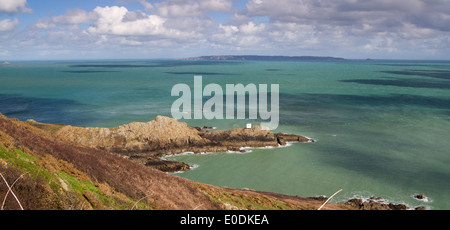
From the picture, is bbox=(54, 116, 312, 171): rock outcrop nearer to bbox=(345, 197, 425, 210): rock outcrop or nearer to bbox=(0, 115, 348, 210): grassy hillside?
bbox=(345, 197, 425, 210): rock outcrop

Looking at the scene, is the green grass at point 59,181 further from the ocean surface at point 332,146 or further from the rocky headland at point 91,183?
the ocean surface at point 332,146

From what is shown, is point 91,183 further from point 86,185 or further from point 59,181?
point 59,181

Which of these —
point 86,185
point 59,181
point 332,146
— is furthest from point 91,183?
point 332,146

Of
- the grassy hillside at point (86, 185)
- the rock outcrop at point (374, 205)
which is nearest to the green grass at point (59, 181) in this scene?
the grassy hillside at point (86, 185)

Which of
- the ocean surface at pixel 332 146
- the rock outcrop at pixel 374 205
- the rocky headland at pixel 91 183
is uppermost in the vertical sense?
the rocky headland at pixel 91 183

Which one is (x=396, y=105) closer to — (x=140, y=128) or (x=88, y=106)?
(x=140, y=128)

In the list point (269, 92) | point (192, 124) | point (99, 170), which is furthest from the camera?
point (269, 92)

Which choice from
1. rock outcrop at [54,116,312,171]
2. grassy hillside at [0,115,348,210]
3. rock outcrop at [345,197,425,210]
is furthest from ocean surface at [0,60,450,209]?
grassy hillside at [0,115,348,210]

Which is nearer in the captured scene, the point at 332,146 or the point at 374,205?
the point at 374,205
